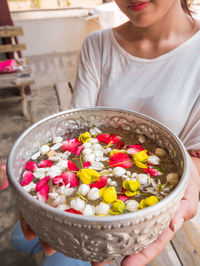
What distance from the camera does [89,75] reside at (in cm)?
76

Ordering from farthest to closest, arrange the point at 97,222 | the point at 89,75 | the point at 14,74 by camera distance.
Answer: the point at 14,74 → the point at 89,75 → the point at 97,222

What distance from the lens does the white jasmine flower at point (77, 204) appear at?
0.98 feet

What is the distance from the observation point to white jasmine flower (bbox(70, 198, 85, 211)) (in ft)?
0.98

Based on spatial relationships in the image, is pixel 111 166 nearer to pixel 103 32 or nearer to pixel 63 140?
pixel 63 140

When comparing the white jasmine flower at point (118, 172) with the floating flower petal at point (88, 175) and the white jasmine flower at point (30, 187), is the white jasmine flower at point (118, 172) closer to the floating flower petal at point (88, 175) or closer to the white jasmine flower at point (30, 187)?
the floating flower petal at point (88, 175)

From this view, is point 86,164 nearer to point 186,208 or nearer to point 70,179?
point 70,179

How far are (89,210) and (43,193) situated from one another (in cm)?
8

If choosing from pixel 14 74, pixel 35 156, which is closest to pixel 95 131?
pixel 35 156

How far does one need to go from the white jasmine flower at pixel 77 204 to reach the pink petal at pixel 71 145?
13 cm

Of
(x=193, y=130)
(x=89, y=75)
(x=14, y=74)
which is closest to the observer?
(x=193, y=130)

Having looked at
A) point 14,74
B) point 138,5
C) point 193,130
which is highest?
point 138,5

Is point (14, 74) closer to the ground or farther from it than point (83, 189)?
closer to the ground

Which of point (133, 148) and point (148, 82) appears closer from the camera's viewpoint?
point (133, 148)

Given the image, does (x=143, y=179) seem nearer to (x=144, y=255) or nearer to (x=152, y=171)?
(x=152, y=171)
